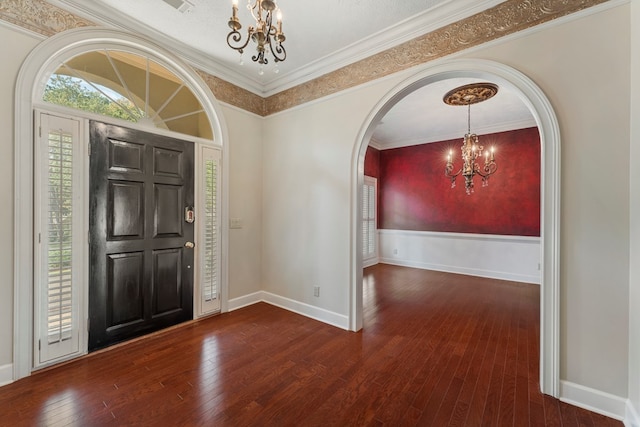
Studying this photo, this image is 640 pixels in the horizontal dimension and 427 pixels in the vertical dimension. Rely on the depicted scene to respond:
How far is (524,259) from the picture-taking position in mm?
5031

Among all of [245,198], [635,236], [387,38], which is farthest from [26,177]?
[635,236]

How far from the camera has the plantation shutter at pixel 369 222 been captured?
6457 mm

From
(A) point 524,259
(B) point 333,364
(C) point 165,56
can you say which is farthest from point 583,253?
(C) point 165,56

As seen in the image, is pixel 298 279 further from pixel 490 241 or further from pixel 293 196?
pixel 490 241

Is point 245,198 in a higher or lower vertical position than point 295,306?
higher

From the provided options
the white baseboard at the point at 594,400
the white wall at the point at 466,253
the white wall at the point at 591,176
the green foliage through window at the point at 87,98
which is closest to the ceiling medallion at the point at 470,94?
the white wall at the point at 591,176

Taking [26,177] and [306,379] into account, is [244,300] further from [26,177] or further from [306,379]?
[26,177]

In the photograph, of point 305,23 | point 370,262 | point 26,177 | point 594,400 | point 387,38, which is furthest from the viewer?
point 370,262

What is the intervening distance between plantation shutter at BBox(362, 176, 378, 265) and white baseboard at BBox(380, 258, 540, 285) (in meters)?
0.56

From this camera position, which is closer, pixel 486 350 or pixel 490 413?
pixel 490 413

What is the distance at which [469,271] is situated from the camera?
5598 millimetres

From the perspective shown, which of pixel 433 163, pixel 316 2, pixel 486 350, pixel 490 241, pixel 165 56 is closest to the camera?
pixel 316 2

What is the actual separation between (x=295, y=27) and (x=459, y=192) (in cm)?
482

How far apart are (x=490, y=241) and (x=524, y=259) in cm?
63
